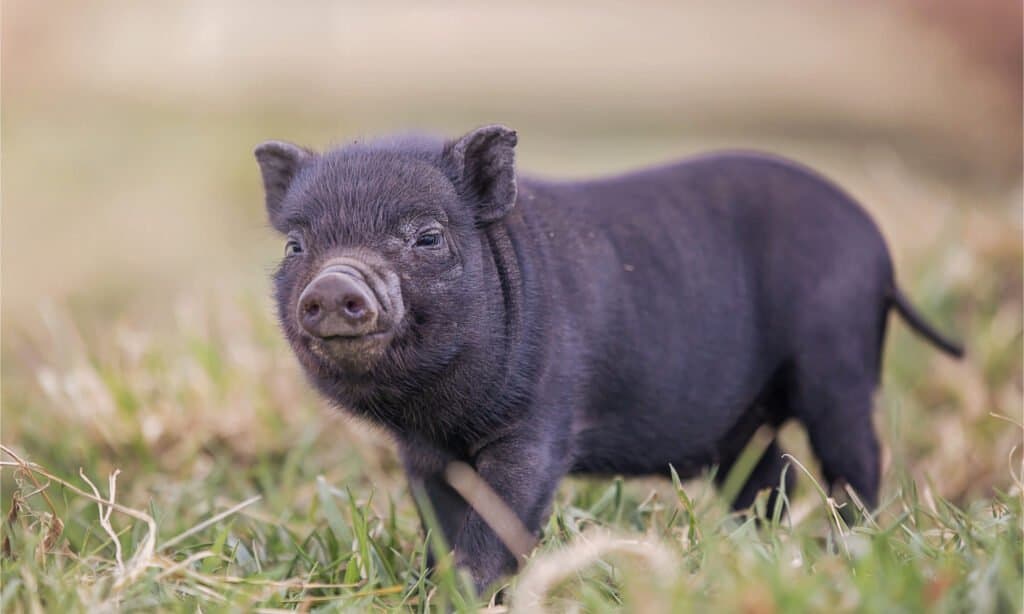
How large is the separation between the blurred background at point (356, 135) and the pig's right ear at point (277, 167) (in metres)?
1.48

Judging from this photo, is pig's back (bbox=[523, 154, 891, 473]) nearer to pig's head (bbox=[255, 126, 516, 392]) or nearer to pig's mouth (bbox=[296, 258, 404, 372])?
pig's head (bbox=[255, 126, 516, 392])

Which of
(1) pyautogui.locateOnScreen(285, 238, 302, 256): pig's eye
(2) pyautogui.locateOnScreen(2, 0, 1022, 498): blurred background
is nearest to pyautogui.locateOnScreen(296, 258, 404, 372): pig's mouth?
(1) pyautogui.locateOnScreen(285, 238, 302, 256): pig's eye

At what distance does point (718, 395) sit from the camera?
4.92m

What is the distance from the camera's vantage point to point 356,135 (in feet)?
33.8

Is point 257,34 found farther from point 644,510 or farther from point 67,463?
point 644,510

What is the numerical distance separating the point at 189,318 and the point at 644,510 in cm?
344

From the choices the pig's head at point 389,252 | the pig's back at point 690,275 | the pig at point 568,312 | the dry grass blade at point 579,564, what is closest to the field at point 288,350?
the dry grass blade at point 579,564

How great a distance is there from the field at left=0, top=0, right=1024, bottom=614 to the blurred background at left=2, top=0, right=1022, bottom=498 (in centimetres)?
3

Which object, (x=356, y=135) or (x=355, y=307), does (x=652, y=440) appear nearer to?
(x=355, y=307)

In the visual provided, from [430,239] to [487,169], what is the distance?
1.24ft

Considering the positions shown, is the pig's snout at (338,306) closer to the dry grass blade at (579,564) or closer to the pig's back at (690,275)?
the dry grass blade at (579,564)

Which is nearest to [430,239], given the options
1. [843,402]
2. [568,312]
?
[568,312]

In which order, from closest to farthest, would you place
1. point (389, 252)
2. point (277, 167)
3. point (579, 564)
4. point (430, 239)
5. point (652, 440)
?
point (579, 564) < point (389, 252) < point (430, 239) < point (277, 167) < point (652, 440)

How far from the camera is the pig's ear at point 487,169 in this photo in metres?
4.18
